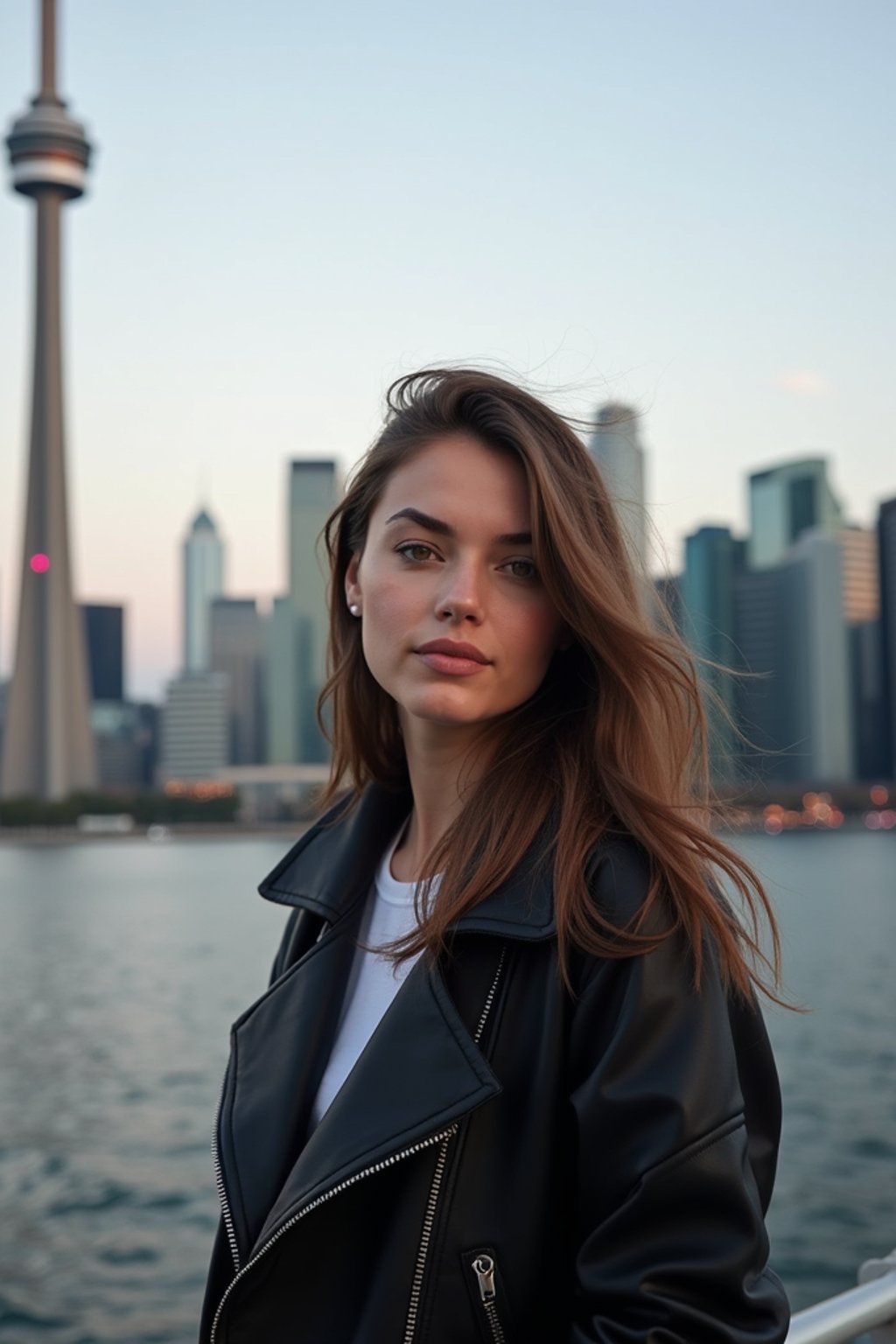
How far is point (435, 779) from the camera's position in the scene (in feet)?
4.78

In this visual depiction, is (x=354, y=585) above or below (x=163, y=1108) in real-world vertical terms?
above

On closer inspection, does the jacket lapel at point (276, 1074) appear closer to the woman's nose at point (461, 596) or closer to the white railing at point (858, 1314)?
the woman's nose at point (461, 596)

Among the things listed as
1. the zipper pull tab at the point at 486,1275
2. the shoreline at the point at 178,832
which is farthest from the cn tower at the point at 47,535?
the zipper pull tab at the point at 486,1275

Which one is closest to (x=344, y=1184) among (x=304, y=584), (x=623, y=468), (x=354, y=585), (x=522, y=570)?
(x=522, y=570)

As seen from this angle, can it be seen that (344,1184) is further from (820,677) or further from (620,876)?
(820,677)

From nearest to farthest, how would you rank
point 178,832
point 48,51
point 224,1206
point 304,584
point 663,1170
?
point 663,1170, point 224,1206, point 48,51, point 178,832, point 304,584

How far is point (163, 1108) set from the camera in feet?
40.5

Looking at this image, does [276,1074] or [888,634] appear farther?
[888,634]

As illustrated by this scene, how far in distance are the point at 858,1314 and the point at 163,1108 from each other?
467 inches

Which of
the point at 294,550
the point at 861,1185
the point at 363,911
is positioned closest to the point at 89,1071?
the point at 861,1185

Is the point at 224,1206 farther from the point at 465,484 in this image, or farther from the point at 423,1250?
the point at 465,484

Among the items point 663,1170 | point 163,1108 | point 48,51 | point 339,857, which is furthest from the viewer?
point 48,51

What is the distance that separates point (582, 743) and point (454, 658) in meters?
0.14

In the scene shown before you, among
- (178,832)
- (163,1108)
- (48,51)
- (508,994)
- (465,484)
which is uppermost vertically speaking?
(48,51)
